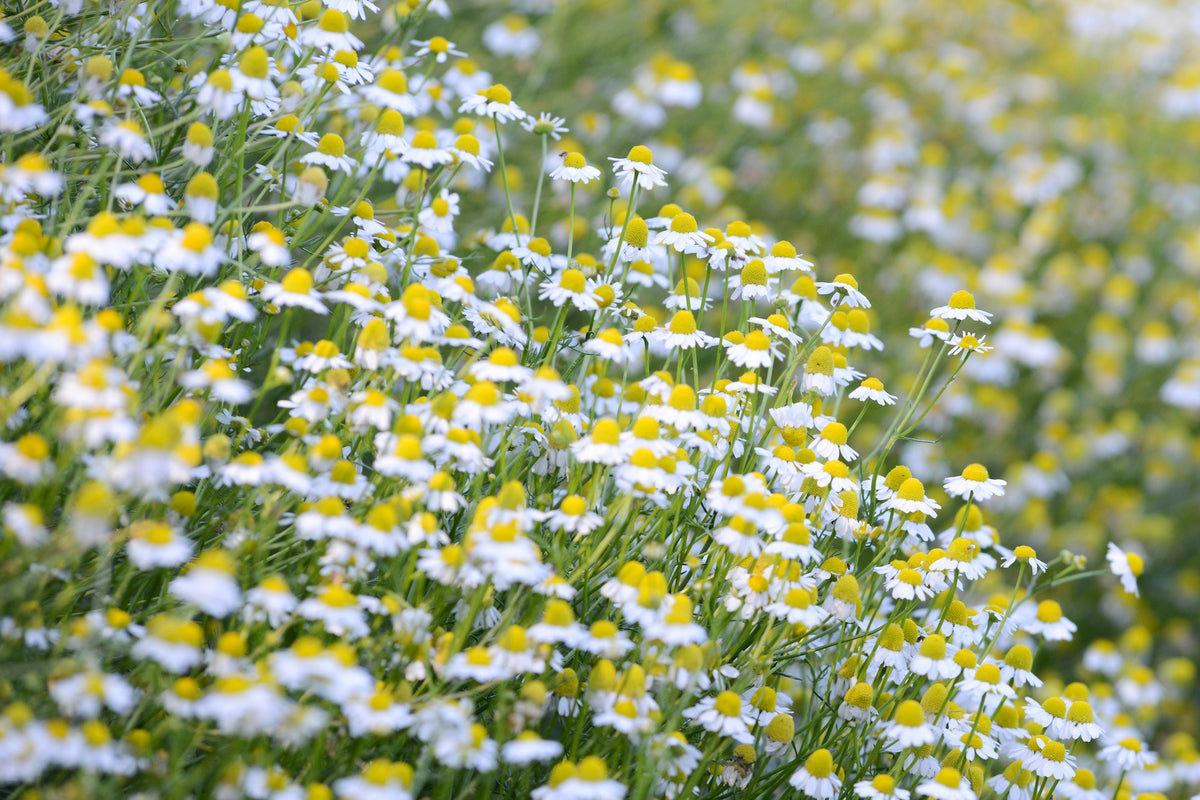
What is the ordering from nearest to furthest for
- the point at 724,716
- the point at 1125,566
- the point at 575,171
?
the point at 724,716
the point at 575,171
the point at 1125,566

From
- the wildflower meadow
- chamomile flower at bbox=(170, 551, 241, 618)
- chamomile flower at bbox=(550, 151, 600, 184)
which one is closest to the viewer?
chamomile flower at bbox=(170, 551, 241, 618)

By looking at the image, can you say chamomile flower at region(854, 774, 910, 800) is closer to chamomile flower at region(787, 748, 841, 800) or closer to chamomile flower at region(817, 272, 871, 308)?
chamomile flower at region(787, 748, 841, 800)

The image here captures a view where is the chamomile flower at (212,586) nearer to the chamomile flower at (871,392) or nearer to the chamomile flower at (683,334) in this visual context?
the chamomile flower at (683,334)

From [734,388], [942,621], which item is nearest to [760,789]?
[942,621]

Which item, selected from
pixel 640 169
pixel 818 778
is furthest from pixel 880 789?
pixel 640 169

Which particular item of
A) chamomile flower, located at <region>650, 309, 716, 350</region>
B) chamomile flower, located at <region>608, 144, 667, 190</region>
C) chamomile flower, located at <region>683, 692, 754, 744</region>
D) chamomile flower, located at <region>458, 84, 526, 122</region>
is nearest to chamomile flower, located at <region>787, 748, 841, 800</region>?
chamomile flower, located at <region>683, 692, 754, 744</region>

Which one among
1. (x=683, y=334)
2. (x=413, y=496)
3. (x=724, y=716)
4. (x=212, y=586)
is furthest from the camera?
(x=683, y=334)

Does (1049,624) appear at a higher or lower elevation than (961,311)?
lower

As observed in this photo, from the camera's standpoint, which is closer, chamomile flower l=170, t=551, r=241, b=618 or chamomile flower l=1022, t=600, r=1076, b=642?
chamomile flower l=170, t=551, r=241, b=618

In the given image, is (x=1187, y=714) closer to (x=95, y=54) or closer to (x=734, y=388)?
(x=734, y=388)

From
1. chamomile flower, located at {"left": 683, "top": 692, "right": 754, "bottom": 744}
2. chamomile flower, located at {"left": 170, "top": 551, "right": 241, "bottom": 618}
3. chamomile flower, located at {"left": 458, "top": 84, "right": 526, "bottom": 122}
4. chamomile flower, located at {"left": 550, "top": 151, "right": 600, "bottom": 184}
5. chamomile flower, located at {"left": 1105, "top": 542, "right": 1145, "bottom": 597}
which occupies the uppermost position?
chamomile flower, located at {"left": 458, "top": 84, "right": 526, "bottom": 122}

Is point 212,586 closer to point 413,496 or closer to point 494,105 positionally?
point 413,496

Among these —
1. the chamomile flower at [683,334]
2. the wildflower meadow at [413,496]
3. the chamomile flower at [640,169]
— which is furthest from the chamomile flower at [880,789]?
the chamomile flower at [640,169]

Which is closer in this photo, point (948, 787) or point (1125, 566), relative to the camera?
point (948, 787)
